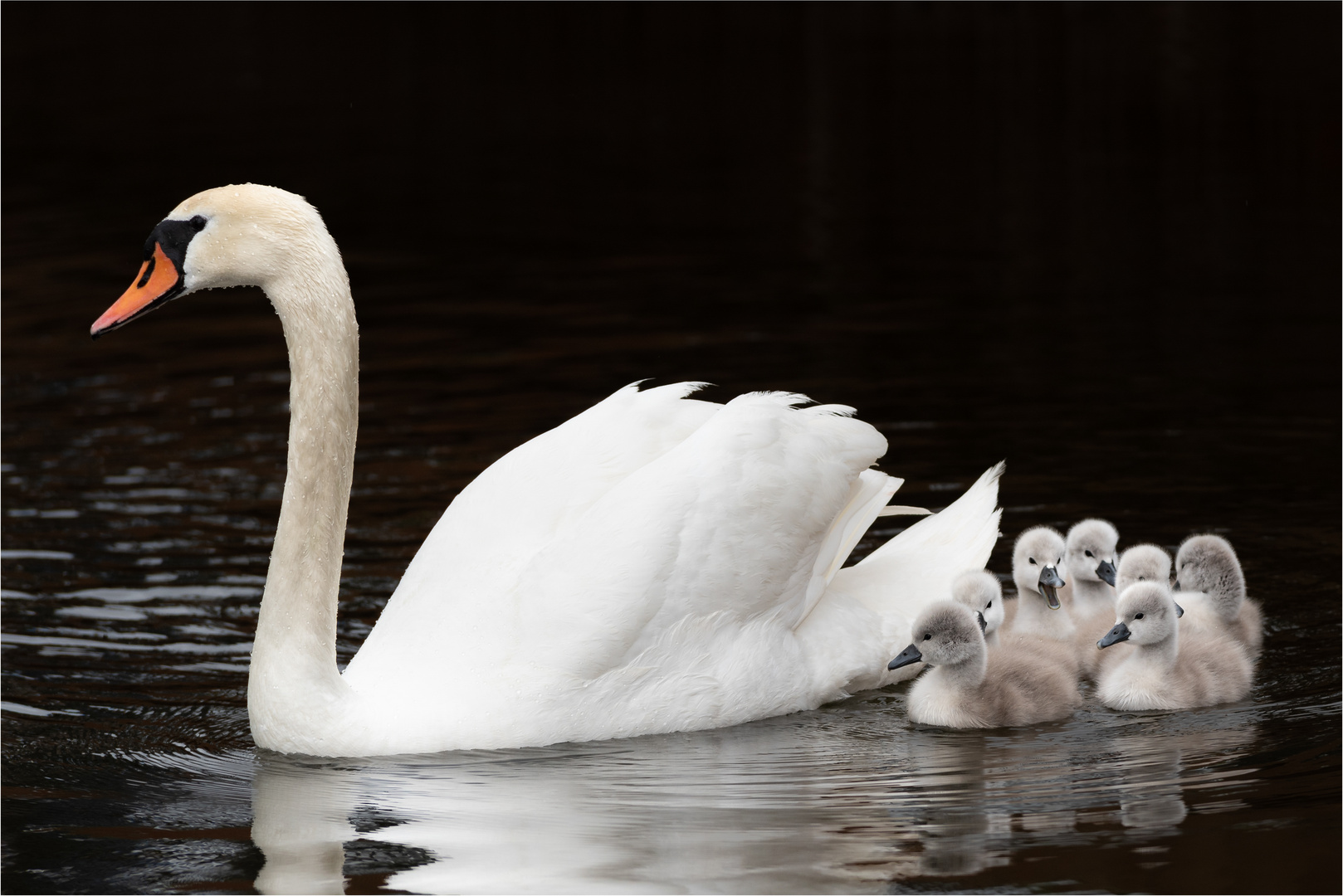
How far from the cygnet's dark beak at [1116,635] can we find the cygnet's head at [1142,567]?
0.40 meters

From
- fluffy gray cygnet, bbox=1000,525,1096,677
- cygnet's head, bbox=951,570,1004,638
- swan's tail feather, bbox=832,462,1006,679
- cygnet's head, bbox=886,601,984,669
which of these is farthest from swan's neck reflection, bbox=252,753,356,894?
fluffy gray cygnet, bbox=1000,525,1096,677

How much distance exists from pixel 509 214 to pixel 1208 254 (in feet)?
22.5

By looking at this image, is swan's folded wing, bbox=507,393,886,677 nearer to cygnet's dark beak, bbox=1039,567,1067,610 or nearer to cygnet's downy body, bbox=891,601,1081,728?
cygnet's downy body, bbox=891,601,1081,728

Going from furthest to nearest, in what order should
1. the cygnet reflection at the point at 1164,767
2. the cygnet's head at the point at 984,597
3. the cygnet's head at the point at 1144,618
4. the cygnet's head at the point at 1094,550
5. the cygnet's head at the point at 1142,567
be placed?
the cygnet's head at the point at 1094,550 → the cygnet's head at the point at 1142,567 → the cygnet's head at the point at 984,597 → the cygnet's head at the point at 1144,618 → the cygnet reflection at the point at 1164,767

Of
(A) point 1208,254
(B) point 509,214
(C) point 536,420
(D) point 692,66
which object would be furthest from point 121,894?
(D) point 692,66

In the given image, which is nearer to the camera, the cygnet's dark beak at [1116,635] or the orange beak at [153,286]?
the orange beak at [153,286]

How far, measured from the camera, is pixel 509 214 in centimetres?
1998

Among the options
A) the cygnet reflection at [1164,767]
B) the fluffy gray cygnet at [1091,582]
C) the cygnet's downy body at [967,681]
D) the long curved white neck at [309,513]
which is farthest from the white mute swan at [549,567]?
the cygnet reflection at [1164,767]

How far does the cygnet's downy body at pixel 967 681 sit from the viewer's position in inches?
278

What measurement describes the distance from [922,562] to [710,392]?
15.2 feet

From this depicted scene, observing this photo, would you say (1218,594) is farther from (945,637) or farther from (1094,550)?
(945,637)

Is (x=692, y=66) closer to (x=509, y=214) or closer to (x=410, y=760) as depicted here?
(x=509, y=214)

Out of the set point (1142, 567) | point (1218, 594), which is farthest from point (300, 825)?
point (1218, 594)

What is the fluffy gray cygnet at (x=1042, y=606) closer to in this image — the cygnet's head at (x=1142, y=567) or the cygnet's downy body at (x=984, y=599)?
the cygnet's downy body at (x=984, y=599)
